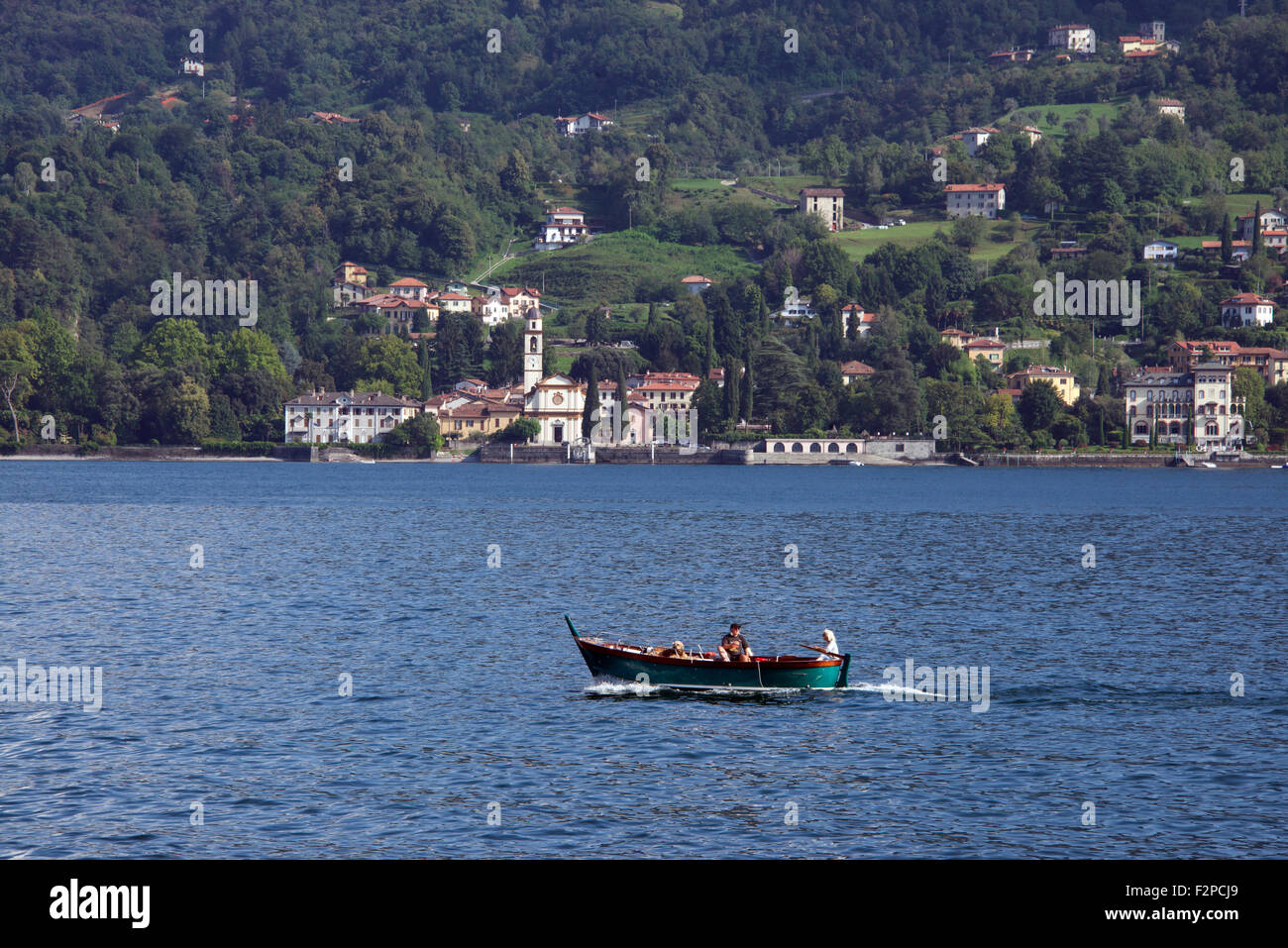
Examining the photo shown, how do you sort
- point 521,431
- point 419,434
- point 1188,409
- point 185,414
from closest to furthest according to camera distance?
1. point 185,414
2. point 1188,409
3. point 419,434
4. point 521,431

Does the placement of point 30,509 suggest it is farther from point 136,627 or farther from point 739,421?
point 739,421

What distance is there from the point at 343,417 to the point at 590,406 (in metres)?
31.7

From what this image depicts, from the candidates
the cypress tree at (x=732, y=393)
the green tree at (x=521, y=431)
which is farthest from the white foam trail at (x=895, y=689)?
the green tree at (x=521, y=431)

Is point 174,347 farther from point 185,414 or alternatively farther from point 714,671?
point 714,671

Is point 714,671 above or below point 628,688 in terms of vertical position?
above

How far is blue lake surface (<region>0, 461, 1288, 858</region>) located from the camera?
2258cm

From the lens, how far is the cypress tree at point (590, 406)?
18738cm

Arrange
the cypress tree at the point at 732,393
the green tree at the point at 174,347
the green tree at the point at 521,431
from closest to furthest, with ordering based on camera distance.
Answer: the cypress tree at the point at 732,393, the green tree at the point at 521,431, the green tree at the point at 174,347

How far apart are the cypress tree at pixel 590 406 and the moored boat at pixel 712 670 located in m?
153

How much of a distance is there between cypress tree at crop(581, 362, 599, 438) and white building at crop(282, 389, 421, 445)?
22.0m

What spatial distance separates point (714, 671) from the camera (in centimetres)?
3241

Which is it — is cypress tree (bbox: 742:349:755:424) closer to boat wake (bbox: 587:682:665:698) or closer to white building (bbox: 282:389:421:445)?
white building (bbox: 282:389:421:445)

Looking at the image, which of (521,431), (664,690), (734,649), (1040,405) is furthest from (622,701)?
(521,431)

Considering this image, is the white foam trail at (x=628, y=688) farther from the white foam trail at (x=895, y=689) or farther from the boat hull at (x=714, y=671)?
the white foam trail at (x=895, y=689)
